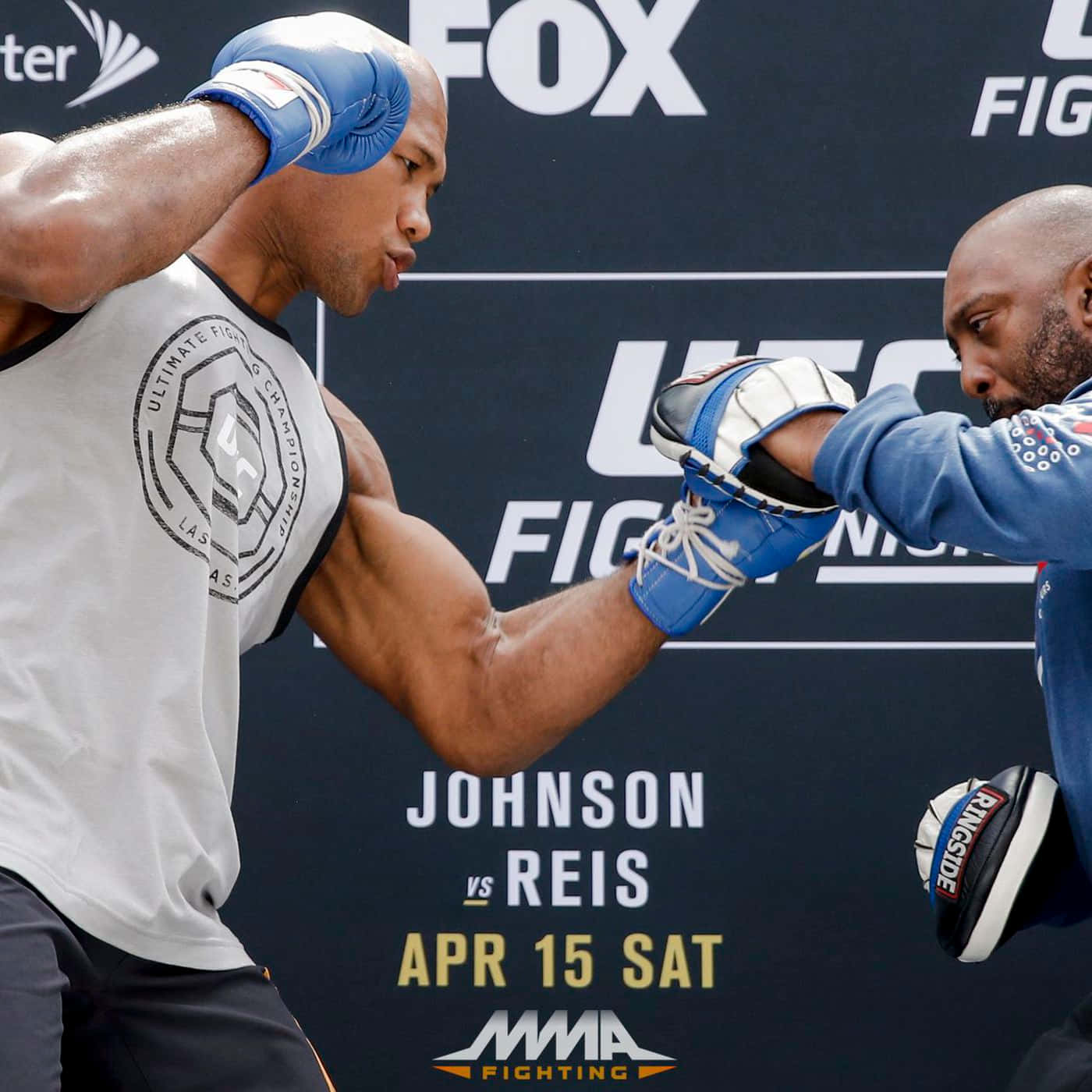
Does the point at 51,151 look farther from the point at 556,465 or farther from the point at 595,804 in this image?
the point at 595,804

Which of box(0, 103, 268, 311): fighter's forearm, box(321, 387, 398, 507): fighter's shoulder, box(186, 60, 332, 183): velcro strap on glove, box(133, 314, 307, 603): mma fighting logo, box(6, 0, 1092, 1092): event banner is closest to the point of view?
box(0, 103, 268, 311): fighter's forearm

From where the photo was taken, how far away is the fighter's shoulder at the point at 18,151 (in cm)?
148

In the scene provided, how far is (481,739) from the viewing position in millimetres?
1974

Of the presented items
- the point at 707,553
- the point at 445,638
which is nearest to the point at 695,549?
the point at 707,553

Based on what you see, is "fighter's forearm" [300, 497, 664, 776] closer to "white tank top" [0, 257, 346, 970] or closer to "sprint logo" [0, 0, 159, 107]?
"white tank top" [0, 257, 346, 970]

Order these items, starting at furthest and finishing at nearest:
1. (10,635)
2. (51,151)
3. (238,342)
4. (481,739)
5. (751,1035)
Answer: (751,1035) < (481,739) < (238,342) < (10,635) < (51,151)

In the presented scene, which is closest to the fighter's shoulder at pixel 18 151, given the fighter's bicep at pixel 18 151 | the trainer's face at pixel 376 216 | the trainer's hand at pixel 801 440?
the fighter's bicep at pixel 18 151

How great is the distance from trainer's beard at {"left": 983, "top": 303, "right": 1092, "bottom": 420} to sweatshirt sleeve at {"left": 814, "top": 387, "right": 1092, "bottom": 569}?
180mm

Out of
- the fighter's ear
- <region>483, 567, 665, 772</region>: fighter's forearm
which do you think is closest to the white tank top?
<region>483, 567, 665, 772</region>: fighter's forearm

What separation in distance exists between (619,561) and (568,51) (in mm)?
814

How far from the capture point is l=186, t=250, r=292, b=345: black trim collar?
1792mm

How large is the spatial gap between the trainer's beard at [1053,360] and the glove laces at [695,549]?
0.40 m

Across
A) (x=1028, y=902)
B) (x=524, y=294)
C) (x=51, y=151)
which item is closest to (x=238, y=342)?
(x=51, y=151)

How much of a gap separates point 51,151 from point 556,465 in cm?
119
